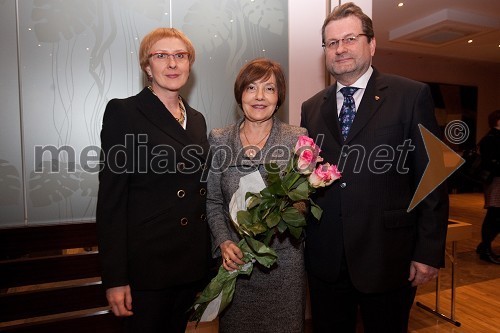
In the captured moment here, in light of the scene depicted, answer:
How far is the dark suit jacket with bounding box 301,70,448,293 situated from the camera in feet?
5.26

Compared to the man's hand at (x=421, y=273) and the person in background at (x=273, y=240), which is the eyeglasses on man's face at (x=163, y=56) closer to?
the person in background at (x=273, y=240)

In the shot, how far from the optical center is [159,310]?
1560 mm

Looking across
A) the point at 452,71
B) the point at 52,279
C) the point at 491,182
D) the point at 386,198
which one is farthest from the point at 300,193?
the point at 452,71

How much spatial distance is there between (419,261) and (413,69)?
9.59m

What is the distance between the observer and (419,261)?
5.33ft

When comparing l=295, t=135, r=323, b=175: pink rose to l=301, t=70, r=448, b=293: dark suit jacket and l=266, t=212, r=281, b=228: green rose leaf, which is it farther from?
l=301, t=70, r=448, b=293: dark suit jacket

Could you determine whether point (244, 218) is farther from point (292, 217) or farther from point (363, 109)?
point (363, 109)

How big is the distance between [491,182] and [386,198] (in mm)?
3753

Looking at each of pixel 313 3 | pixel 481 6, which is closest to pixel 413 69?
pixel 481 6

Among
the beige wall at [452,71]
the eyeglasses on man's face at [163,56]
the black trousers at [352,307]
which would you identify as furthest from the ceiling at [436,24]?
the black trousers at [352,307]

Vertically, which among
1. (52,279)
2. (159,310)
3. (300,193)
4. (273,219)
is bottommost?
(52,279)

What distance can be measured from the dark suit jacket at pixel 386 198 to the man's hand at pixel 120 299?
0.92 meters

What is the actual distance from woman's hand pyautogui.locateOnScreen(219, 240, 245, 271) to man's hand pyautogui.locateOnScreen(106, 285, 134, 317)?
0.41 m

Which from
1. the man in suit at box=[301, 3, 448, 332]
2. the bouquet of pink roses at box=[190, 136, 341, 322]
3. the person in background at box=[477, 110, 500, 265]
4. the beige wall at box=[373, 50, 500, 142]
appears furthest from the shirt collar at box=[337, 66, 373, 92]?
the beige wall at box=[373, 50, 500, 142]
